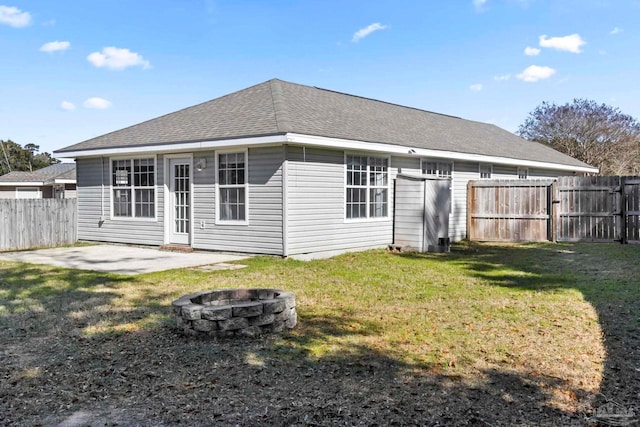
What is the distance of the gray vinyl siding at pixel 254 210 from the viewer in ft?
34.9

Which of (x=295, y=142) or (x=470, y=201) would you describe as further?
(x=470, y=201)

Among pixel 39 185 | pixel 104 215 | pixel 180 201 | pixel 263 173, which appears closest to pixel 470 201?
pixel 263 173

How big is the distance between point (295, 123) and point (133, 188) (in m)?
4.95

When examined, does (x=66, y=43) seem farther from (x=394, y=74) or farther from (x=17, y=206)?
(x=394, y=74)

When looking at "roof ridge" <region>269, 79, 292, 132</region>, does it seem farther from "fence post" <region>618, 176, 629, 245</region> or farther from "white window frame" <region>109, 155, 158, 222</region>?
"fence post" <region>618, 176, 629, 245</region>

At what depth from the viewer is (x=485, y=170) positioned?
16.8 meters

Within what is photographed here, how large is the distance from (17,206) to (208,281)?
25.9 ft

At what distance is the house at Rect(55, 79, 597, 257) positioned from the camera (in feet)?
35.3

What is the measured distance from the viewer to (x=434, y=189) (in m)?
12.6

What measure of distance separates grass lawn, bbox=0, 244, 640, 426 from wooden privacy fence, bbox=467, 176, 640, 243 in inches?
240

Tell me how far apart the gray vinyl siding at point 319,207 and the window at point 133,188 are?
4.12 meters

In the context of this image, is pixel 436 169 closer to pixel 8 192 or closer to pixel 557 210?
pixel 557 210

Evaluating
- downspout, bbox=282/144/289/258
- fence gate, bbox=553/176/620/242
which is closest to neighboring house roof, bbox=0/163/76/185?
downspout, bbox=282/144/289/258

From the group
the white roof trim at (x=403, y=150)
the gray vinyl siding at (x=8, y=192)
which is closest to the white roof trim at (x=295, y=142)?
the white roof trim at (x=403, y=150)
